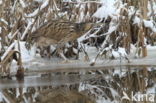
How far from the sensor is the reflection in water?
4.02 metres

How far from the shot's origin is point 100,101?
383cm

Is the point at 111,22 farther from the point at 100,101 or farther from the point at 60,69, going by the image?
the point at 100,101

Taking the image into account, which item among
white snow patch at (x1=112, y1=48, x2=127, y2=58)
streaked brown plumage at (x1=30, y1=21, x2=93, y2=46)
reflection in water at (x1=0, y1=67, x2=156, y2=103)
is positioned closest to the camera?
reflection in water at (x1=0, y1=67, x2=156, y2=103)

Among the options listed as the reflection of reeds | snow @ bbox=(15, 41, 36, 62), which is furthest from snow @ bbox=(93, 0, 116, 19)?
snow @ bbox=(15, 41, 36, 62)

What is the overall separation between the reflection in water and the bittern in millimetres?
804

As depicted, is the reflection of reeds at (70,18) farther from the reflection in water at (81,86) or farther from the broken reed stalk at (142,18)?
the reflection in water at (81,86)

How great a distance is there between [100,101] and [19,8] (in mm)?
3096

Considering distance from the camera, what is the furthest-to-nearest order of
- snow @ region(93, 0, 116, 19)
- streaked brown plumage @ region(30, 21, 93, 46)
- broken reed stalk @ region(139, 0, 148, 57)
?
snow @ region(93, 0, 116, 19) < broken reed stalk @ region(139, 0, 148, 57) < streaked brown plumage @ region(30, 21, 93, 46)

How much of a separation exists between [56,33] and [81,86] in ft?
5.44

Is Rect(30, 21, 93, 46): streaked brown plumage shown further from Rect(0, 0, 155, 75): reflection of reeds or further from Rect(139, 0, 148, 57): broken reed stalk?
Rect(139, 0, 148, 57): broken reed stalk

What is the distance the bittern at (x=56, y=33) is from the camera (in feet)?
20.0

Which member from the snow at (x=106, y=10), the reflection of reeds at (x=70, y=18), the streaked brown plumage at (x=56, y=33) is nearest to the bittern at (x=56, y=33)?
the streaked brown plumage at (x=56, y=33)

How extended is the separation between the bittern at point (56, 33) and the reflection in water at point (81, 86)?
0.80 m

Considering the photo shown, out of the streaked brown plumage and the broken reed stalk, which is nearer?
the streaked brown plumage
